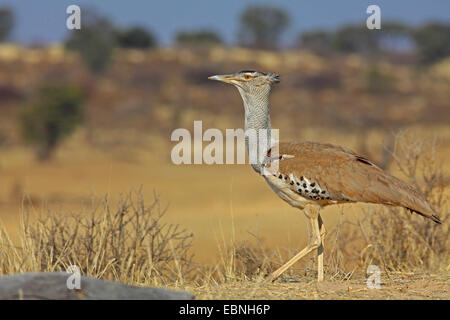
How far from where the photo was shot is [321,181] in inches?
194

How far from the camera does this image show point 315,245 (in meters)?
5.12

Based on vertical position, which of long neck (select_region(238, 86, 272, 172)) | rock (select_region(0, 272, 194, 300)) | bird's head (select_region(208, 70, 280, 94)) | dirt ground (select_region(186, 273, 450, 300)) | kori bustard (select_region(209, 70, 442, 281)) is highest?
bird's head (select_region(208, 70, 280, 94))

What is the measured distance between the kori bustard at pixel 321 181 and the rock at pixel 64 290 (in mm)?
1163

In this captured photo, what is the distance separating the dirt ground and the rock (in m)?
0.38

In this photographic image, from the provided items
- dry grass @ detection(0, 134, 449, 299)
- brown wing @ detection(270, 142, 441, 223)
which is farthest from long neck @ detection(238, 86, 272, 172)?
dry grass @ detection(0, 134, 449, 299)

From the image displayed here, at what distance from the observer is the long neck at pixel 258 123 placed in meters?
5.16

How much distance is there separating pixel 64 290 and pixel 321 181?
1.96 metres

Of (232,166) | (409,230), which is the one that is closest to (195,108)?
(232,166)

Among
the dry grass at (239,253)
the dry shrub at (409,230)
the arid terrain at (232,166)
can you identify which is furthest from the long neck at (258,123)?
the dry shrub at (409,230)

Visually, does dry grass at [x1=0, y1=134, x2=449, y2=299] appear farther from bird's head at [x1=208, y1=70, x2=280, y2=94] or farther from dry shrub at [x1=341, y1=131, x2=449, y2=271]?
bird's head at [x1=208, y1=70, x2=280, y2=94]

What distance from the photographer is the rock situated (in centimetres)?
378

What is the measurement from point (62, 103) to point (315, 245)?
1898 centimetres

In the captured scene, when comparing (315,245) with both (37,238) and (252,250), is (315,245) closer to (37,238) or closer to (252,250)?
(252,250)

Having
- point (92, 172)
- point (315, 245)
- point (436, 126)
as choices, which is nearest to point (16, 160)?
point (92, 172)
